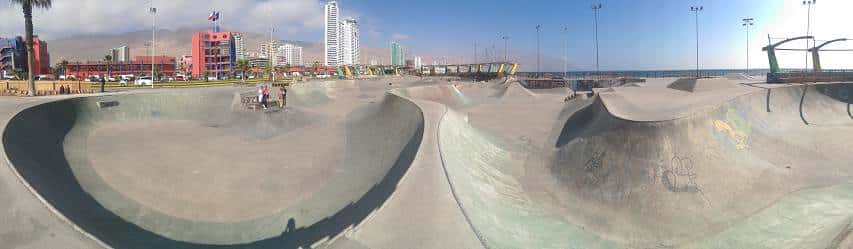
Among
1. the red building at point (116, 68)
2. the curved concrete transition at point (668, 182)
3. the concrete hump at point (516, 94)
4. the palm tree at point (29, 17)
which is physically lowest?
the curved concrete transition at point (668, 182)

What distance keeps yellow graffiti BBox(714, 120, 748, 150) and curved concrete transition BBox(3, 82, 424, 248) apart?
26.1ft

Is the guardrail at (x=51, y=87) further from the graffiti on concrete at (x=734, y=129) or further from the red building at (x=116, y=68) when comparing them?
the red building at (x=116, y=68)

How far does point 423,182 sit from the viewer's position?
6.75m

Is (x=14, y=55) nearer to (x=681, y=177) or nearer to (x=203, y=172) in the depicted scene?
(x=203, y=172)

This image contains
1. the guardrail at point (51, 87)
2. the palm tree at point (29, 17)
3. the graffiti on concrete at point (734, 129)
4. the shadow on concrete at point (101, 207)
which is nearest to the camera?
the shadow on concrete at point (101, 207)

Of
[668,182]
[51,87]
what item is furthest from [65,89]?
[668,182]

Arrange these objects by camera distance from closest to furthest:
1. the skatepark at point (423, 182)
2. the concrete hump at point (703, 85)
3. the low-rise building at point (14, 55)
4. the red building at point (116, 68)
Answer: the skatepark at point (423, 182) < the concrete hump at point (703, 85) < the low-rise building at point (14, 55) < the red building at point (116, 68)

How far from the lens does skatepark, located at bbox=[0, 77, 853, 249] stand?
6.18 meters

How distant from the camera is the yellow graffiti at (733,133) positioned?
11.3m

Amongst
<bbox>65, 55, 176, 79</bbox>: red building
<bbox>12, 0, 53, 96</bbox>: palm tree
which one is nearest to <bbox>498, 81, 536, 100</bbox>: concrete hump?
<bbox>12, 0, 53, 96</bbox>: palm tree

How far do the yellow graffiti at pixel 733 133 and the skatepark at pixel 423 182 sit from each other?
0.20 feet

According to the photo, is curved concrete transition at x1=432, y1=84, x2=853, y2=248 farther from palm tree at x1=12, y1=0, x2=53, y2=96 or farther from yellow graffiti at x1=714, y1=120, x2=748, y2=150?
palm tree at x1=12, y1=0, x2=53, y2=96

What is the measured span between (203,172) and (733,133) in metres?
13.4

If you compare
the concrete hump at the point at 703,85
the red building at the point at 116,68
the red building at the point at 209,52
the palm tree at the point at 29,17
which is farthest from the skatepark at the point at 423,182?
the red building at the point at 116,68
